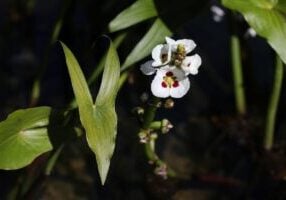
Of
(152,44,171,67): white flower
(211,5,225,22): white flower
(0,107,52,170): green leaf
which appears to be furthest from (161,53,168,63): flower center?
(211,5,225,22): white flower

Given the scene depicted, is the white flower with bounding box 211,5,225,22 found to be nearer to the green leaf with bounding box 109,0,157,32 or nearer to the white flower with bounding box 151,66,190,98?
the green leaf with bounding box 109,0,157,32

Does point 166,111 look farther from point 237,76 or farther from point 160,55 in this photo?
point 160,55

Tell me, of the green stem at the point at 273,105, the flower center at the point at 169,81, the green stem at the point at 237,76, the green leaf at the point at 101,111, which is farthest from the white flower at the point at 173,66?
the green stem at the point at 237,76

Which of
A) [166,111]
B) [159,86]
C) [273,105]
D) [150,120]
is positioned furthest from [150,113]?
[166,111]

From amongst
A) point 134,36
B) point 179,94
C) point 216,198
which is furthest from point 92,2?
point 179,94

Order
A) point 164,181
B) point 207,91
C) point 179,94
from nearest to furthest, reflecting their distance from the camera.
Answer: point 179,94, point 164,181, point 207,91

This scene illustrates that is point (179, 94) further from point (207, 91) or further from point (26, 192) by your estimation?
point (207, 91)

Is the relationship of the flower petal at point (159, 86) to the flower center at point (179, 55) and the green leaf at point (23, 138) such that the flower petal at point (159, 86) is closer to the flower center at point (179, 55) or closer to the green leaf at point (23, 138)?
the flower center at point (179, 55)

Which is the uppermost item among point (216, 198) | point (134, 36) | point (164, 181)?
point (134, 36)
